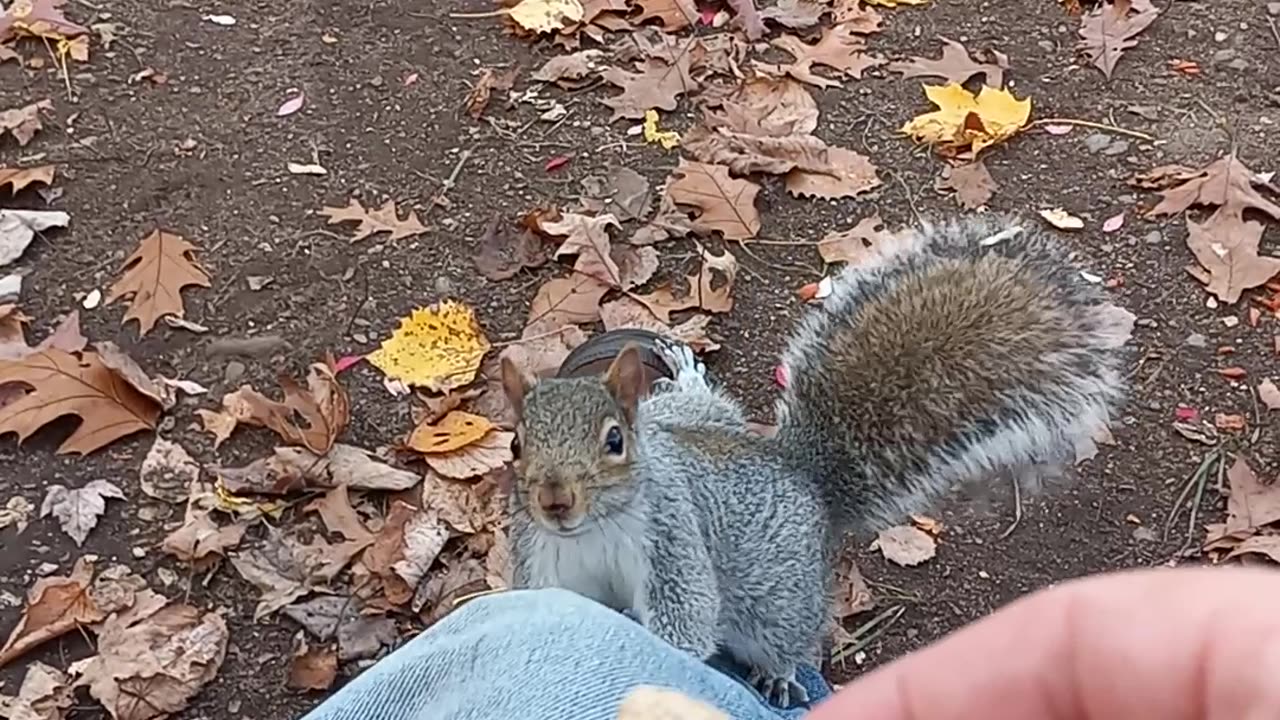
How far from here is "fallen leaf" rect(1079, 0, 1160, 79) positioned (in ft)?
8.31

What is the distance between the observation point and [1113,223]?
230 centimetres

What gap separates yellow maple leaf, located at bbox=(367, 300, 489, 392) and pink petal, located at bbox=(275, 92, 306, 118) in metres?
0.47

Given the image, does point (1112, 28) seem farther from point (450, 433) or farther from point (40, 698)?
point (40, 698)

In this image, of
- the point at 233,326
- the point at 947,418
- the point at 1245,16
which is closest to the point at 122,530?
the point at 233,326

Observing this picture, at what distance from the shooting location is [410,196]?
2359 mm

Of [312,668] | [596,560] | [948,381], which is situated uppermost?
→ [948,381]

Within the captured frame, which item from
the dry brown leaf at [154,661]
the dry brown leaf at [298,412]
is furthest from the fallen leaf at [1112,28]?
the dry brown leaf at [154,661]

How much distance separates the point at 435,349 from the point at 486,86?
0.54 meters

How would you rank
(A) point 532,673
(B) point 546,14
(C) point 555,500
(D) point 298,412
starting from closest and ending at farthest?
(A) point 532,673 < (C) point 555,500 < (D) point 298,412 < (B) point 546,14

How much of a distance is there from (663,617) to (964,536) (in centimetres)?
50

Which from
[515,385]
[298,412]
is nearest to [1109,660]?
[515,385]

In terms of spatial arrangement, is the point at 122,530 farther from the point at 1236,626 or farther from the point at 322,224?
the point at 1236,626

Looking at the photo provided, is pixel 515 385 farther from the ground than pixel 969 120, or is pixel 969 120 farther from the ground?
pixel 515 385

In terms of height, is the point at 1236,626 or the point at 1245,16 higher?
the point at 1236,626
